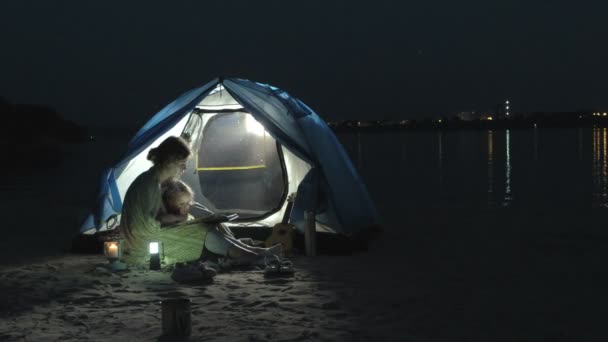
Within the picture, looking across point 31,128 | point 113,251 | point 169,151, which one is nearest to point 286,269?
point 169,151

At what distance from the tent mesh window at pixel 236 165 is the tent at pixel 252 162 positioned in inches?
0.5

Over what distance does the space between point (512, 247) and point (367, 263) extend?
2.08m

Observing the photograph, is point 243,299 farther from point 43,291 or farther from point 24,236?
point 24,236

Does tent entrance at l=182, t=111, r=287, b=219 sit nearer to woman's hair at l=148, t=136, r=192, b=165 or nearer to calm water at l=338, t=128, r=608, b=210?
woman's hair at l=148, t=136, r=192, b=165

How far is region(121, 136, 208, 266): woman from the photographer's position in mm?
6641

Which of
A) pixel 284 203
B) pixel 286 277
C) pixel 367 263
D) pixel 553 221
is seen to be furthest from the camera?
pixel 553 221

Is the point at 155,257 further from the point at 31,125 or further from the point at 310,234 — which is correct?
the point at 31,125

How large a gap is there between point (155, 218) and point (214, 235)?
60 centimetres

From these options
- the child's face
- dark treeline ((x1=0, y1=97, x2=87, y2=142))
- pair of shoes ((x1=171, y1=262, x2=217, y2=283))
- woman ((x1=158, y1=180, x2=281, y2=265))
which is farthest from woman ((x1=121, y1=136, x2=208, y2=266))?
dark treeline ((x1=0, y1=97, x2=87, y2=142))

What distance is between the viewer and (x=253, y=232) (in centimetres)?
838

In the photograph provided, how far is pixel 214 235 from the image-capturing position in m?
6.79

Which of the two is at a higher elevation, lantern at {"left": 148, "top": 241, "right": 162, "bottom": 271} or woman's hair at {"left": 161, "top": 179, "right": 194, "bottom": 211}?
woman's hair at {"left": 161, "top": 179, "right": 194, "bottom": 211}

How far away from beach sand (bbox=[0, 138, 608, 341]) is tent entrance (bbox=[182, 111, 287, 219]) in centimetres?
172

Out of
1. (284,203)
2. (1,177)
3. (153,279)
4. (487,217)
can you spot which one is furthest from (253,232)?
(1,177)
